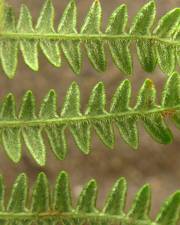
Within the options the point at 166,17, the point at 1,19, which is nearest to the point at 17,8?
the point at 1,19

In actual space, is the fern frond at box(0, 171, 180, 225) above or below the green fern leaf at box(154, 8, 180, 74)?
below

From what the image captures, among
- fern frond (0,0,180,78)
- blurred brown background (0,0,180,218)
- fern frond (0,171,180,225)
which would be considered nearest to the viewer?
fern frond (0,171,180,225)

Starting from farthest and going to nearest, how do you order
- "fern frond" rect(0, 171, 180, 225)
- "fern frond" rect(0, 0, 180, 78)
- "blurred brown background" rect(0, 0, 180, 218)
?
"blurred brown background" rect(0, 0, 180, 218)
"fern frond" rect(0, 0, 180, 78)
"fern frond" rect(0, 171, 180, 225)

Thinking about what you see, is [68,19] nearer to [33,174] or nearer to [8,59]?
[8,59]

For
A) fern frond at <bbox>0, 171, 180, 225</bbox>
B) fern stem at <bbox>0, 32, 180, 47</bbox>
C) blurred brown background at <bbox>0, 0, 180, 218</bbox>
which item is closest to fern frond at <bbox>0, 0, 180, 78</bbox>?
fern stem at <bbox>0, 32, 180, 47</bbox>

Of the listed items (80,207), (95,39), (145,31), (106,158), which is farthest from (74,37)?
(106,158)

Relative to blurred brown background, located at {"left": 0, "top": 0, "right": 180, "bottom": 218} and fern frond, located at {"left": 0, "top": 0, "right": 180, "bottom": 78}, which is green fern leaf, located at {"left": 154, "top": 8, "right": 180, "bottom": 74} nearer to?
fern frond, located at {"left": 0, "top": 0, "right": 180, "bottom": 78}
